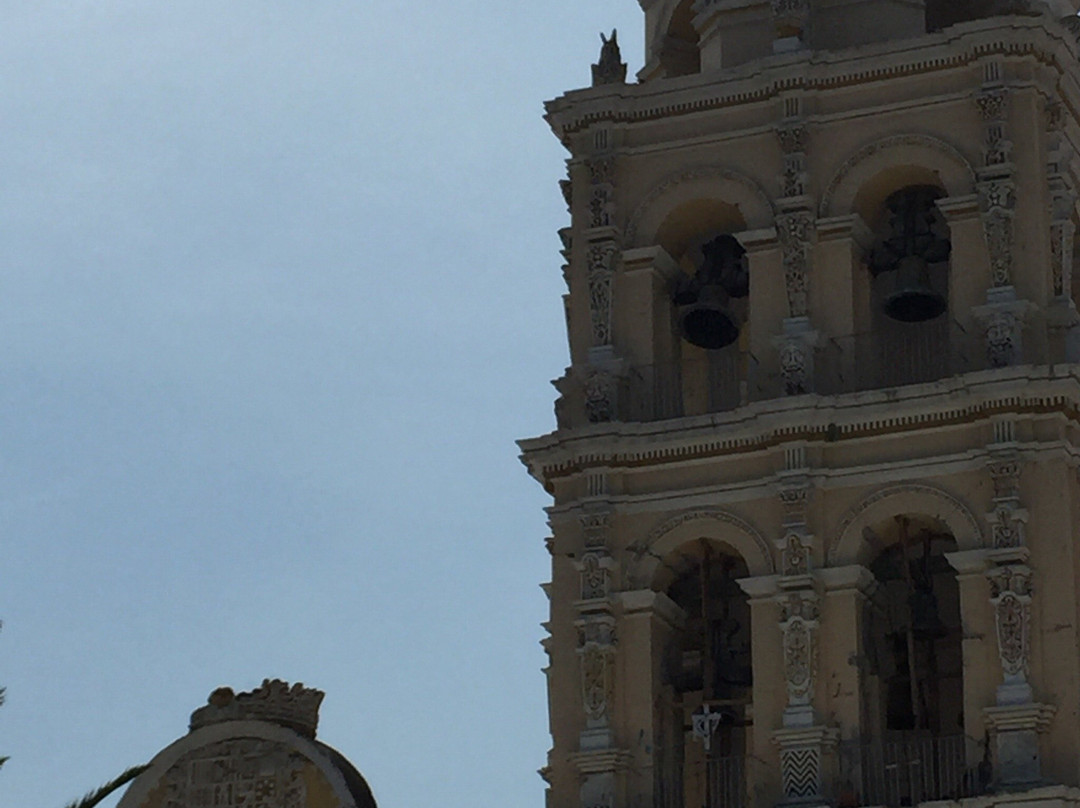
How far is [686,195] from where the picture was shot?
4397cm

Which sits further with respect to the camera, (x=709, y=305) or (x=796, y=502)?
(x=709, y=305)

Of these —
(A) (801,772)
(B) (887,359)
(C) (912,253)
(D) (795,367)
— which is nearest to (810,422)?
(D) (795,367)

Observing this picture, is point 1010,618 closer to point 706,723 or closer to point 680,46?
point 706,723

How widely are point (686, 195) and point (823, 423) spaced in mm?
3338

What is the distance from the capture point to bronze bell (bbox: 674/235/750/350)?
43.9 meters

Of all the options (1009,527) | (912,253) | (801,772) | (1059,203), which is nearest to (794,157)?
(912,253)

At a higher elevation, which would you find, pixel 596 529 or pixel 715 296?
pixel 715 296

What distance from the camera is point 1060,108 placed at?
141 feet

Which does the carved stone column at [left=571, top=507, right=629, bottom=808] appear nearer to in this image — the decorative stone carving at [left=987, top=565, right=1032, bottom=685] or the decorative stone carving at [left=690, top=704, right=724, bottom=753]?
the decorative stone carving at [left=690, top=704, right=724, bottom=753]

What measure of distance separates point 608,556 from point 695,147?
15.2 feet

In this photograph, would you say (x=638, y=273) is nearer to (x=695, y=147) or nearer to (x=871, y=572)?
(x=695, y=147)

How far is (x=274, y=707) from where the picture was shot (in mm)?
40500

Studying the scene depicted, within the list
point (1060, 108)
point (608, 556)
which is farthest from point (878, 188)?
point (608, 556)

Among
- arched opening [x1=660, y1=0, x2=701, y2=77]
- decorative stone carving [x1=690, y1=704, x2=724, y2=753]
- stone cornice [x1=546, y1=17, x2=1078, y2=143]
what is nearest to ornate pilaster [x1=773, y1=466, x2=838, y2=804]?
decorative stone carving [x1=690, y1=704, x2=724, y2=753]
